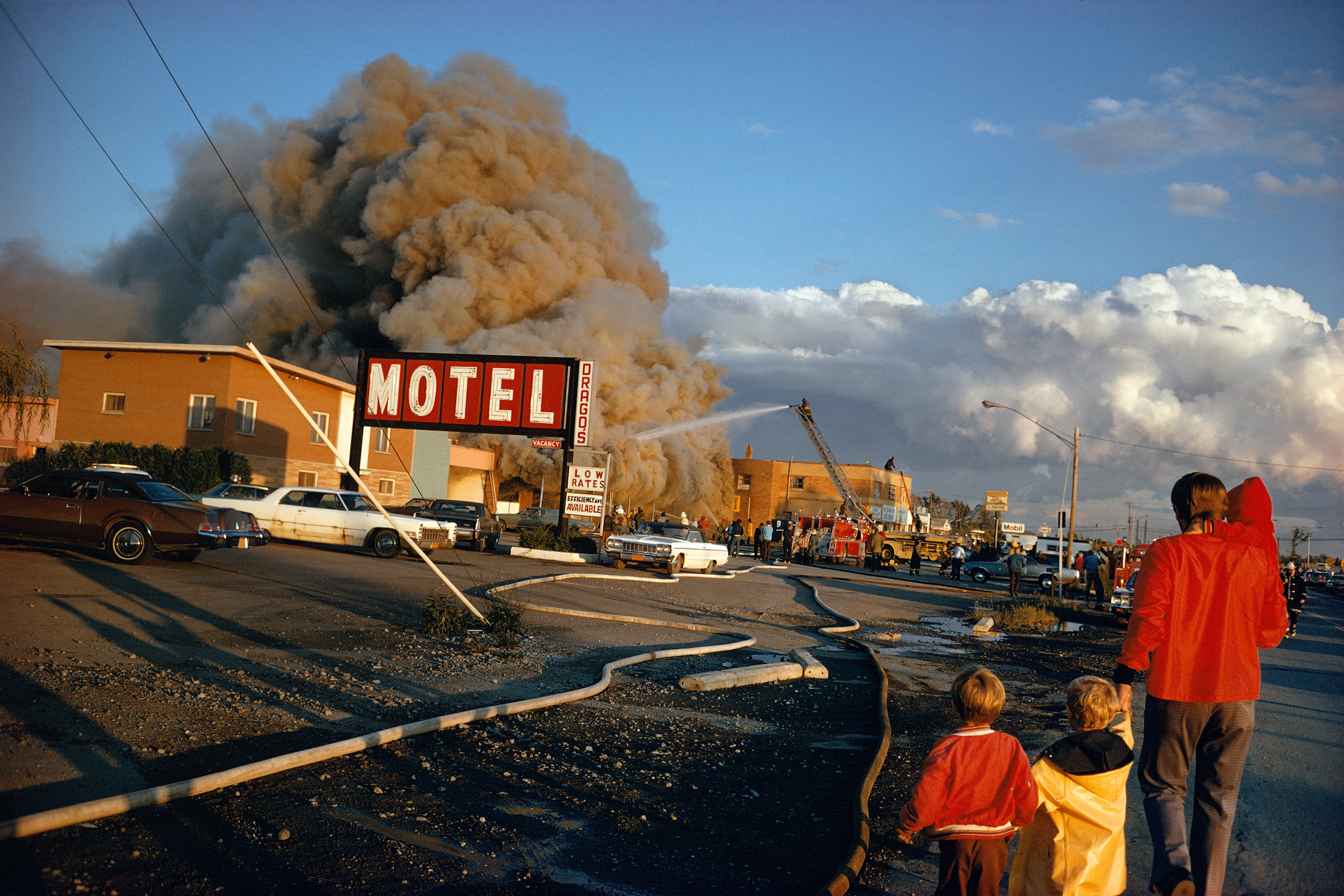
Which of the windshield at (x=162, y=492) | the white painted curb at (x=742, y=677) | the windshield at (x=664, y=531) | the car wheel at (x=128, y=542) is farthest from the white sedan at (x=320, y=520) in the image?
the white painted curb at (x=742, y=677)

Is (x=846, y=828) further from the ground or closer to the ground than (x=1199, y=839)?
closer to the ground

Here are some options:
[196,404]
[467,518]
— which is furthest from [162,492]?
[196,404]

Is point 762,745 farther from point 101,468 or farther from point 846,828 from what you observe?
point 101,468

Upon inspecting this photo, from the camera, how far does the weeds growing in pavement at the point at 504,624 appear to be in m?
9.21

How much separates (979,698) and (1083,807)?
56cm

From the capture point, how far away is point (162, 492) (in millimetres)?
13742

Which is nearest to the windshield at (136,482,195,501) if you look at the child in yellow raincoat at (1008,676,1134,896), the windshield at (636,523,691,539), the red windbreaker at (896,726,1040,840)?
the windshield at (636,523,691,539)

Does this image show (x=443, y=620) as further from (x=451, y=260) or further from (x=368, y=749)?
(x=451, y=260)

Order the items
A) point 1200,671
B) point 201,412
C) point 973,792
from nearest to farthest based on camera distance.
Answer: point 973,792, point 1200,671, point 201,412

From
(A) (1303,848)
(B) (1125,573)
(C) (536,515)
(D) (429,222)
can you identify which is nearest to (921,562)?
(C) (536,515)

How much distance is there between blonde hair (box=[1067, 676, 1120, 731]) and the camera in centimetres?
330

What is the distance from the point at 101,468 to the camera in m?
14.2

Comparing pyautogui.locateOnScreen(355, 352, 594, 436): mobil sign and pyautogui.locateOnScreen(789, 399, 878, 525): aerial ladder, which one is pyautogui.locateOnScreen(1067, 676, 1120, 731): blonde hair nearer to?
pyautogui.locateOnScreen(355, 352, 594, 436): mobil sign

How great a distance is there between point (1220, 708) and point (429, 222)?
192 feet
